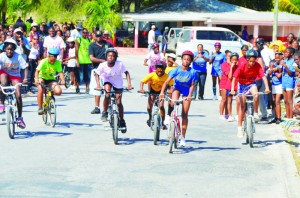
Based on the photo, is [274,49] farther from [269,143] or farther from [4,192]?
[4,192]

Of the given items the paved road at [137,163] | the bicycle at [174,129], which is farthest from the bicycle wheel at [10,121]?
the bicycle at [174,129]

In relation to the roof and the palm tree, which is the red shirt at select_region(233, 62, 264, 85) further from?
the roof

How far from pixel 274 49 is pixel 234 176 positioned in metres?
8.67

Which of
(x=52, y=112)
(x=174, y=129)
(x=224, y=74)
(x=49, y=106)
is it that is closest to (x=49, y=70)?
(x=49, y=106)

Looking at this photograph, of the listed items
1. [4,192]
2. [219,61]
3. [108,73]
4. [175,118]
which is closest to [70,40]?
[219,61]

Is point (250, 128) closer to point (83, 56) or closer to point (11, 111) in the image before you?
point (11, 111)

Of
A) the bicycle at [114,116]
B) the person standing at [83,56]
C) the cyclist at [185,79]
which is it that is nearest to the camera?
the cyclist at [185,79]

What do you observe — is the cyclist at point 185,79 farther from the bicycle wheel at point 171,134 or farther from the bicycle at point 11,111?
the bicycle at point 11,111

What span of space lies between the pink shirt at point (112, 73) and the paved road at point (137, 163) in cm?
105

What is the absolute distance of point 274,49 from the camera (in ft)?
64.7

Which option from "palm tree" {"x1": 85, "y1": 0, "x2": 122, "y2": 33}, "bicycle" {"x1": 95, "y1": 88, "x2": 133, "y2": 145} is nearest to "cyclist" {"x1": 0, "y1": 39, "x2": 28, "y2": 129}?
"bicycle" {"x1": 95, "y1": 88, "x2": 133, "y2": 145}

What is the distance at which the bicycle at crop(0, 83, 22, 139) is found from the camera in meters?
14.2

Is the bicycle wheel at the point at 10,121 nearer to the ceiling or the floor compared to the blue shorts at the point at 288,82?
nearer to the floor

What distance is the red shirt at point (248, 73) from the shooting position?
15074 mm
